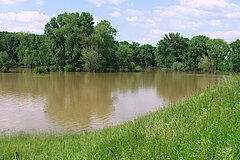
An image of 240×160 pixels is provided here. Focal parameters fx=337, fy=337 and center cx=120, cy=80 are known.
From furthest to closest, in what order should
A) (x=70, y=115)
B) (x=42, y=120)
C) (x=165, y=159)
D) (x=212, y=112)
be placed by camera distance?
(x=70, y=115) < (x=42, y=120) < (x=212, y=112) < (x=165, y=159)

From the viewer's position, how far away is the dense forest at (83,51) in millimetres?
72188

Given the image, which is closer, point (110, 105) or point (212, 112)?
point (212, 112)

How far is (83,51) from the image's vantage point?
71.1 m

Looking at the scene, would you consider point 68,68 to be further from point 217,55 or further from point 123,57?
point 217,55

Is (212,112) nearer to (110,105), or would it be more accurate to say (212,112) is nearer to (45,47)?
(110,105)

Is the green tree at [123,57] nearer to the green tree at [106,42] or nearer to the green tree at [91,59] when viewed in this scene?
the green tree at [106,42]

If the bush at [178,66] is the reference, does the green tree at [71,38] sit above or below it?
above

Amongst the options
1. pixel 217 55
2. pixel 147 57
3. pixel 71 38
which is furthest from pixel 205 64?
pixel 147 57

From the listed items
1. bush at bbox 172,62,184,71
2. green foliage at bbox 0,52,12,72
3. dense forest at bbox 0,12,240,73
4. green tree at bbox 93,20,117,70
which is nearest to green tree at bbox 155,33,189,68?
bush at bbox 172,62,184,71

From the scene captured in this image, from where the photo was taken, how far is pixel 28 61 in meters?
78.0

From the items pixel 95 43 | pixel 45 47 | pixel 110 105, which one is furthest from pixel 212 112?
pixel 45 47

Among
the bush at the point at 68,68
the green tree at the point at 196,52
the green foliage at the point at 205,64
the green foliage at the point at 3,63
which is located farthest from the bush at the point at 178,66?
the green foliage at the point at 3,63

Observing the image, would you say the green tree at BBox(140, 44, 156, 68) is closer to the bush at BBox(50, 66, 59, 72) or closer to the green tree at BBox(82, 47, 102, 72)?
the green tree at BBox(82, 47, 102, 72)

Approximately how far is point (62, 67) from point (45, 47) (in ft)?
25.8
